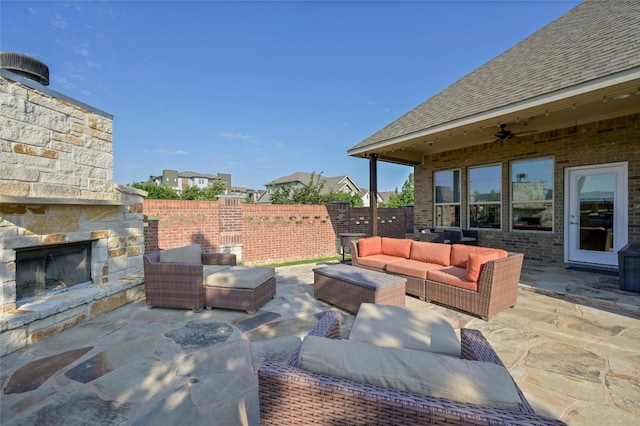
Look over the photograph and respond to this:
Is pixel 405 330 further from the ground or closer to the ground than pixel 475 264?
closer to the ground

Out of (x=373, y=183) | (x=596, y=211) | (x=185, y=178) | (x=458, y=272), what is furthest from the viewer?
(x=185, y=178)

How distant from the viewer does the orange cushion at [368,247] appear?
18.7 feet

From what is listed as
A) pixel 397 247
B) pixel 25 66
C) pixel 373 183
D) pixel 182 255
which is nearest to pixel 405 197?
pixel 373 183

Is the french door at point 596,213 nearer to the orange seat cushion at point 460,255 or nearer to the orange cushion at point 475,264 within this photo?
the orange seat cushion at point 460,255

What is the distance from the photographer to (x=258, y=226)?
8.17 metres

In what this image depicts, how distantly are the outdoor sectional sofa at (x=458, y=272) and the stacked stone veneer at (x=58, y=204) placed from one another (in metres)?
4.01

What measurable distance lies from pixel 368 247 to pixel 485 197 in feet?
14.3

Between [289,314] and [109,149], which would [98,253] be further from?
[289,314]

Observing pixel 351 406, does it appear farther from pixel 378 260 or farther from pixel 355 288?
pixel 378 260

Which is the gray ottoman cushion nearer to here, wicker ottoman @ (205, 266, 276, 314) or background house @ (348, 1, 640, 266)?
wicker ottoman @ (205, 266, 276, 314)

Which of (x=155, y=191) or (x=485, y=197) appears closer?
(x=485, y=197)

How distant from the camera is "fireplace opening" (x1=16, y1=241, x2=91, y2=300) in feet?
10.8

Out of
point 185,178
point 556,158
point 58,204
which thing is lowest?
point 58,204

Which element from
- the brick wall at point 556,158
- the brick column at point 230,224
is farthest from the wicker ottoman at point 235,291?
the brick wall at point 556,158
